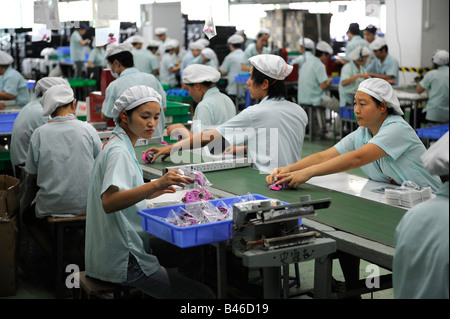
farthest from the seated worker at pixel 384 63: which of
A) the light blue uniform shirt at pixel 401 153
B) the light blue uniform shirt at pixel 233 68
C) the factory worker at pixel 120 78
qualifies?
the light blue uniform shirt at pixel 401 153

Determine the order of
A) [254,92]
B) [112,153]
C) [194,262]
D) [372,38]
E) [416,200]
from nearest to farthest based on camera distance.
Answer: [112,153]
[416,200]
[194,262]
[254,92]
[372,38]

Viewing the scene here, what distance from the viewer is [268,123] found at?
3.91 m

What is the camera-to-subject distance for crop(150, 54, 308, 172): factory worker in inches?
153

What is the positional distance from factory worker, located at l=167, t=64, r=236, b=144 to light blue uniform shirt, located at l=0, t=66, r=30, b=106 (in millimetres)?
3488

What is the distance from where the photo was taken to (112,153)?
8.87 feet

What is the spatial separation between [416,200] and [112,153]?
→ 5.01 feet

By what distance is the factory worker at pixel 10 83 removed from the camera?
24.7 feet

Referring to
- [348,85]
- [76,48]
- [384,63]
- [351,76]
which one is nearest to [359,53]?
[351,76]

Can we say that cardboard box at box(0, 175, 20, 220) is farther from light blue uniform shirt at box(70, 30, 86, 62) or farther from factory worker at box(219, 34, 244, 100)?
light blue uniform shirt at box(70, 30, 86, 62)

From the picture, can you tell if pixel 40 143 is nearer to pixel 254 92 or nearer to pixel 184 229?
pixel 254 92

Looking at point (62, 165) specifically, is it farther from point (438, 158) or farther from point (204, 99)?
point (438, 158)

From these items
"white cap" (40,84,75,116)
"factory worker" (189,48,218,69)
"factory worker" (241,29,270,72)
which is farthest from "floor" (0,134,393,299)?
"factory worker" (189,48,218,69)

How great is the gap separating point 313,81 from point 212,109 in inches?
183
